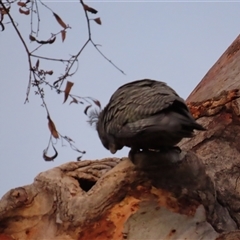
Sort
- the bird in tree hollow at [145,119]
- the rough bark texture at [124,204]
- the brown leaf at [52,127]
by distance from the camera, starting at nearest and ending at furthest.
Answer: the brown leaf at [52,127]
the bird in tree hollow at [145,119]
the rough bark texture at [124,204]

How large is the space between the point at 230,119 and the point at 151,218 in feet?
4.05

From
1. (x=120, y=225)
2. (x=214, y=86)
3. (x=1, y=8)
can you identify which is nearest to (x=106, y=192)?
(x=120, y=225)

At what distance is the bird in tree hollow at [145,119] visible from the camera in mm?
2535

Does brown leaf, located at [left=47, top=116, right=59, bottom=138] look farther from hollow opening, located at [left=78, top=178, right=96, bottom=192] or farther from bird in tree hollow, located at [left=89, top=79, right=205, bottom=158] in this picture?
hollow opening, located at [left=78, top=178, right=96, bottom=192]

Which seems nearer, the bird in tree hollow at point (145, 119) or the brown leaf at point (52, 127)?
the brown leaf at point (52, 127)

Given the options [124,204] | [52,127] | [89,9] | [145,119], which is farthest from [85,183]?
[89,9]

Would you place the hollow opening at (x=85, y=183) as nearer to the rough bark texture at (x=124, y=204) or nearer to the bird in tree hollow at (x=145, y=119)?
the rough bark texture at (x=124, y=204)

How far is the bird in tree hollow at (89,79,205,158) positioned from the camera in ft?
8.32

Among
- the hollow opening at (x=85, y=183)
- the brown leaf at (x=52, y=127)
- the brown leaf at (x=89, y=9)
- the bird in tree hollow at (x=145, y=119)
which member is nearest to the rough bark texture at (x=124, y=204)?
the hollow opening at (x=85, y=183)

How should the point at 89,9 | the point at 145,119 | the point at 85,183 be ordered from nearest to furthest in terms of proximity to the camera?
the point at 89,9 → the point at 145,119 → the point at 85,183

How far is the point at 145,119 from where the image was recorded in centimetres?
262

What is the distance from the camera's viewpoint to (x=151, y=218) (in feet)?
9.63

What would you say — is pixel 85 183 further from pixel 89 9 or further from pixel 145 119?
pixel 89 9

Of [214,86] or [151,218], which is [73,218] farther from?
[214,86]
